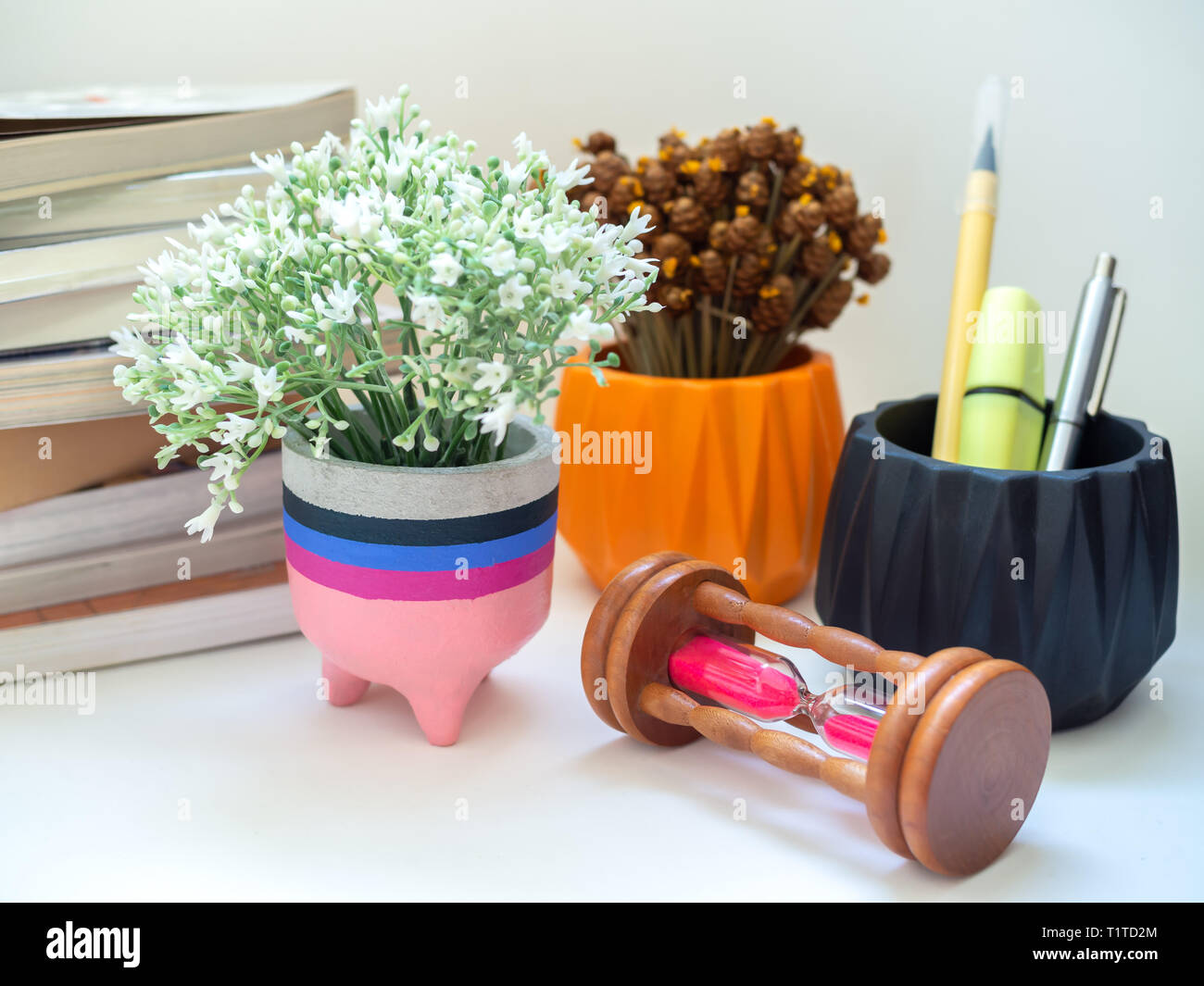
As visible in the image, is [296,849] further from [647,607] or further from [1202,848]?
[1202,848]

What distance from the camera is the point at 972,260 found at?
0.63 meters

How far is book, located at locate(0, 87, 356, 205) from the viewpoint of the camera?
1.85ft

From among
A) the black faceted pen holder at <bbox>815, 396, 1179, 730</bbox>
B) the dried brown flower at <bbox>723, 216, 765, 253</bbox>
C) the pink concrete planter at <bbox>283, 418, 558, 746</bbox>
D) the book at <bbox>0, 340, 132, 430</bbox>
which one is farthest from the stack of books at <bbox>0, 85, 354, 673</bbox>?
the black faceted pen holder at <bbox>815, 396, 1179, 730</bbox>

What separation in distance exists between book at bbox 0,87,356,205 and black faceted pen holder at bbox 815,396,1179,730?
1.10 ft

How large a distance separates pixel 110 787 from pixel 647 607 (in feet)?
0.81

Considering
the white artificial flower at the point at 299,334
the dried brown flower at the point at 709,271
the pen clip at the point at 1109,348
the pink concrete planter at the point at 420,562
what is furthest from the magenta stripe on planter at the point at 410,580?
the pen clip at the point at 1109,348

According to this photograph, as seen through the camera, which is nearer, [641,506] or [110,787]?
[110,787]

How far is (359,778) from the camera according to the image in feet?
1.70

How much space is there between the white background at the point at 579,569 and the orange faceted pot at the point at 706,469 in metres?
0.07

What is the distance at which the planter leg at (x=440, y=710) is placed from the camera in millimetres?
534

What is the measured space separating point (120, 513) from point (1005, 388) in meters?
0.46

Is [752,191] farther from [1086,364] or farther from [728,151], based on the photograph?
[1086,364]

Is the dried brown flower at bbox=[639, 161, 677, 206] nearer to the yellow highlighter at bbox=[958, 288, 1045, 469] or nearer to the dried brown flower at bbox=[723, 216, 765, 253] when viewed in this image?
the dried brown flower at bbox=[723, 216, 765, 253]
